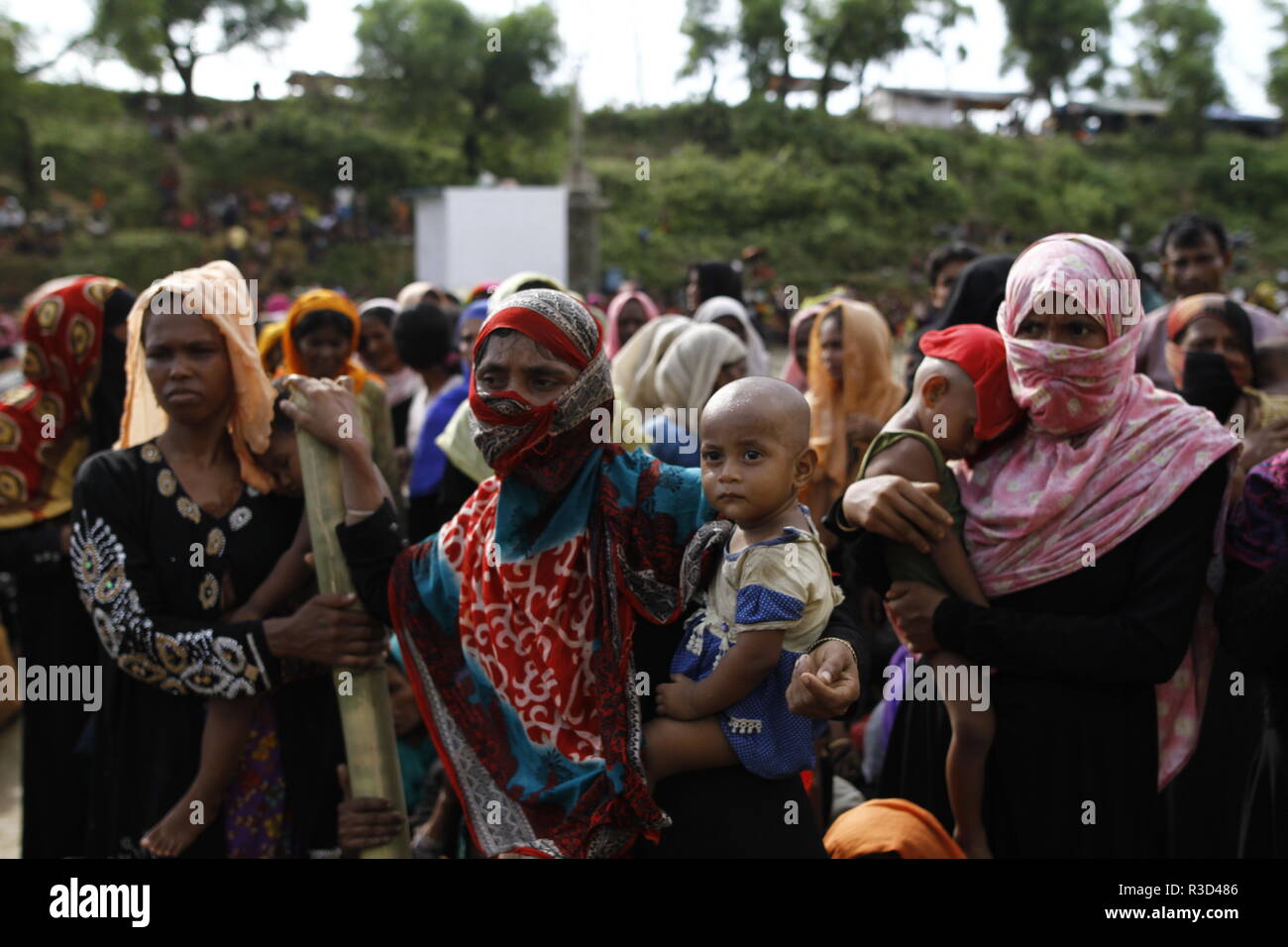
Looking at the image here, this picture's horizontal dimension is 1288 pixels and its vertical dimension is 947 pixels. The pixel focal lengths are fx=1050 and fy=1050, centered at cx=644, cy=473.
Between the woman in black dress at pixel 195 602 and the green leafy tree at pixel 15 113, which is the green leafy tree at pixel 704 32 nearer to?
the green leafy tree at pixel 15 113

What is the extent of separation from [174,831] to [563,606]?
121 centimetres

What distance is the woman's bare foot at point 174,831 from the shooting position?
254 centimetres

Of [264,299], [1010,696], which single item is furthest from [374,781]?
[264,299]

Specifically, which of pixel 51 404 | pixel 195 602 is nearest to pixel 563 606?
pixel 195 602

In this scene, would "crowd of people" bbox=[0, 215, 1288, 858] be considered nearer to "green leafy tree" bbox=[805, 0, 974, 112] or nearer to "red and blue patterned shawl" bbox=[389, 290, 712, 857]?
"red and blue patterned shawl" bbox=[389, 290, 712, 857]

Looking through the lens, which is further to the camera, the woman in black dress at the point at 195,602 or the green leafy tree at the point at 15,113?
the green leafy tree at the point at 15,113

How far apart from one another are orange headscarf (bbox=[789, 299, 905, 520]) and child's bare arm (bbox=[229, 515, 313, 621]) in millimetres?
2327

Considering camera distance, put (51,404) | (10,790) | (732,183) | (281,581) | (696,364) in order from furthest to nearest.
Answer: (732,183), (10,790), (696,364), (51,404), (281,581)

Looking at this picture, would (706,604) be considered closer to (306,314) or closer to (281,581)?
(281,581)

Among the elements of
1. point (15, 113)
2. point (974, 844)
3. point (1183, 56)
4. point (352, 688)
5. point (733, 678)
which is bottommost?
point (974, 844)

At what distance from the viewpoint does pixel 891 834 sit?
93.6 inches

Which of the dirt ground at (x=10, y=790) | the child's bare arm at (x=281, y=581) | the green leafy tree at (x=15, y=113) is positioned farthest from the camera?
the green leafy tree at (x=15, y=113)

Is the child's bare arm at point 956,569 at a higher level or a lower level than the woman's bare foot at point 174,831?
higher

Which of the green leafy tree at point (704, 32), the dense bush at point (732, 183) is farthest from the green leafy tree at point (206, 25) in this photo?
the green leafy tree at point (704, 32)
